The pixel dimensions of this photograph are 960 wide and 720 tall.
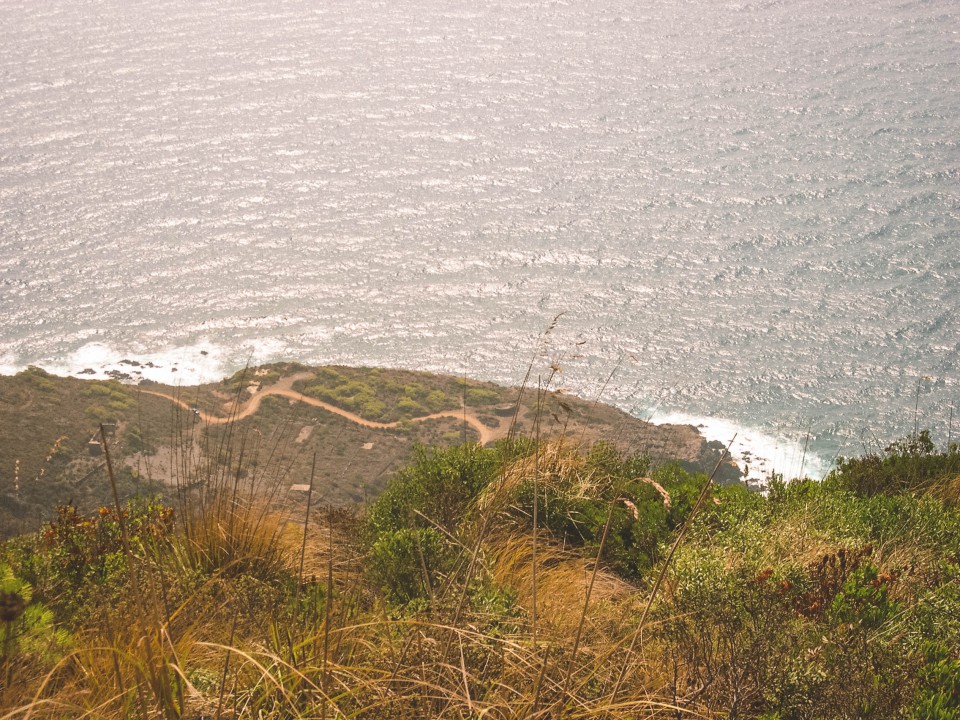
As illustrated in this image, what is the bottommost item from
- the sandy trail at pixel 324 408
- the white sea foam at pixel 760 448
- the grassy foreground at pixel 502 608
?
the white sea foam at pixel 760 448

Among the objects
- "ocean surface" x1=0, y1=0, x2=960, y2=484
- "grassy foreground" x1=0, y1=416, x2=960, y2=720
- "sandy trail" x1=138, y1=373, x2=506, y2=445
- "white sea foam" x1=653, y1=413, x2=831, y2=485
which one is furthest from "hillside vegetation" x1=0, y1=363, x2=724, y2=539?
"grassy foreground" x1=0, y1=416, x2=960, y2=720

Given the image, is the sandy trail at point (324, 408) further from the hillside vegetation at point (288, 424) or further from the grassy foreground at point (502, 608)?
the grassy foreground at point (502, 608)

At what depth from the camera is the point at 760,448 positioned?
15.4 metres

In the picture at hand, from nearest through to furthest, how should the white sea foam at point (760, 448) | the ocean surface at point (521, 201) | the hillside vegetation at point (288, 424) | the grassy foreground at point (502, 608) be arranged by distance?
the grassy foreground at point (502, 608)
the hillside vegetation at point (288, 424)
the white sea foam at point (760, 448)
the ocean surface at point (521, 201)

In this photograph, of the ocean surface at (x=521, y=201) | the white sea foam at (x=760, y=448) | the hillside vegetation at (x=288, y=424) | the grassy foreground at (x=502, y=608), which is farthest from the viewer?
the ocean surface at (x=521, y=201)

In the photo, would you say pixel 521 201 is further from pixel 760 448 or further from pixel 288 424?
pixel 288 424

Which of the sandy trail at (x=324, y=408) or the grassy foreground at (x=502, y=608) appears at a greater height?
the grassy foreground at (x=502, y=608)

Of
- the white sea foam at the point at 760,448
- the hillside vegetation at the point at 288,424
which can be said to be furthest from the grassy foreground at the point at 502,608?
the white sea foam at the point at 760,448

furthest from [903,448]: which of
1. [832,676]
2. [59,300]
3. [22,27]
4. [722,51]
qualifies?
[22,27]

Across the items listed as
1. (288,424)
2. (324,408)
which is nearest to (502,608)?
(288,424)

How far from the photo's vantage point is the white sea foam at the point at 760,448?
14.8 metres

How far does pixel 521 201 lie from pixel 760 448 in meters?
9.63

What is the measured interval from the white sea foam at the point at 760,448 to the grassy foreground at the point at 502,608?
803cm

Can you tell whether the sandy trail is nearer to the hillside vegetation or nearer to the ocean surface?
the hillside vegetation
